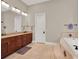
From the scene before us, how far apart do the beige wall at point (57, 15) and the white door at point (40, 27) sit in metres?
0.29

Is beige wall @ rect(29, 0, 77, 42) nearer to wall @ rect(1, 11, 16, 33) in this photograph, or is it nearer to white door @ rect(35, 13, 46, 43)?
white door @ rect(35, 13, 46, 43)

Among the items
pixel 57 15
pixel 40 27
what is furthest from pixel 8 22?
pixel 57 15

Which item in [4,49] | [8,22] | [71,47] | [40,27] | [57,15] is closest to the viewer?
[71,47]

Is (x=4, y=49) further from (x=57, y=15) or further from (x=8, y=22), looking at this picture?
(x=57, y=15)

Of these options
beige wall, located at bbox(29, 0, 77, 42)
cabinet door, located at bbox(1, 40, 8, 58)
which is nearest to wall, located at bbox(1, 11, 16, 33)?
cabinet door, located at bbox(1, 40, 8, 58)

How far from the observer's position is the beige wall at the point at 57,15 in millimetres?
6016

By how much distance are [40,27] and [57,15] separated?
141 cm

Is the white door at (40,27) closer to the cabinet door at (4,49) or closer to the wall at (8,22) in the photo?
the wall at (8,22)

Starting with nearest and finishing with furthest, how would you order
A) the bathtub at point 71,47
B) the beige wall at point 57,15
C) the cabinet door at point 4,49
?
the bathtub at point 71,47 → the cabinet door at point 4,49 → the beige wall at point 57,15

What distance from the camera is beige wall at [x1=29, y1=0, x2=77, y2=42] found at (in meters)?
6.02

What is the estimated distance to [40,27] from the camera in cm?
677

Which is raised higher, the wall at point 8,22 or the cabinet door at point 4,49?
the wall at point 8,22

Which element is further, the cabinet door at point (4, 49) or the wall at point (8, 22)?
the wall at point (8, 22)

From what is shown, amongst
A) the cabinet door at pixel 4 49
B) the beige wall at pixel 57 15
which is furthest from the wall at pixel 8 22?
the beige wall at pixel 57 15
